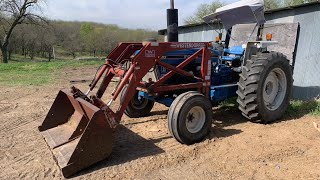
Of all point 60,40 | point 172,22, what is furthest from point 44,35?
point 172,22


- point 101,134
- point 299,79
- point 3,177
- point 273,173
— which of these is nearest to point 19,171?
point 3,177

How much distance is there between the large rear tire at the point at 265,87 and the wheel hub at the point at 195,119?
40.7 inches

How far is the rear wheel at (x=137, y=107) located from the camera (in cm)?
673

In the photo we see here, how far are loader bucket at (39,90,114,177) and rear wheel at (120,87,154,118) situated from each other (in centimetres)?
150

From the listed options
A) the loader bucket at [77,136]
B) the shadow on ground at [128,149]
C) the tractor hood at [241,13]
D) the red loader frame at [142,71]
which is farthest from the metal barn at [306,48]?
the loader bucket at [77,136]

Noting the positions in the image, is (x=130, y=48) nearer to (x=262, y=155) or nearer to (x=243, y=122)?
(x=243, y=122)

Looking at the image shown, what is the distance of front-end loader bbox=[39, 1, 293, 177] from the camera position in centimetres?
443

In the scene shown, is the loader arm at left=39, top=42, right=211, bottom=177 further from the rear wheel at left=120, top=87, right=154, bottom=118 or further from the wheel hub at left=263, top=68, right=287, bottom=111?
the wheel hub at left=263, top=68, right=287, bottom=111

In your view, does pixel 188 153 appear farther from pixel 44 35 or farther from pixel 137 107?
pixel 44 35

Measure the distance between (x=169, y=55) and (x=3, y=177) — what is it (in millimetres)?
3250

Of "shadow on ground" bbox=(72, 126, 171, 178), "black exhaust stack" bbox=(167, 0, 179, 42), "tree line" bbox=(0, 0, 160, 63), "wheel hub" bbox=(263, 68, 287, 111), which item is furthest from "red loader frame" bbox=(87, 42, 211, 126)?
"tree line" bbox=(0, 0, 160, 63)

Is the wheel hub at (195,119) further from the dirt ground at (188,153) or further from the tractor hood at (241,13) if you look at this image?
the tractor hood at (241,13)

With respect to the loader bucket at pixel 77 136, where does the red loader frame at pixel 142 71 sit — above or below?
above

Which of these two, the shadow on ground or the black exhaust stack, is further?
the black exhaust stack
